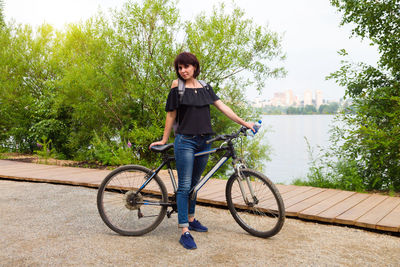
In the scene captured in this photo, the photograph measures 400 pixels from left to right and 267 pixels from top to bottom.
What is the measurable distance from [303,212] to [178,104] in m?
2.07

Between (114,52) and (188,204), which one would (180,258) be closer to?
(188,204)

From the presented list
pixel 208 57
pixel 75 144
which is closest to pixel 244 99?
pixel 208 57

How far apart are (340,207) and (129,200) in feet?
8.51

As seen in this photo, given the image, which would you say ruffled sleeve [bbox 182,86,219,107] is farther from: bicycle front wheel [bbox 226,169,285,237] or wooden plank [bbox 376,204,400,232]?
wooden plank [bbox 376,204,400,232]

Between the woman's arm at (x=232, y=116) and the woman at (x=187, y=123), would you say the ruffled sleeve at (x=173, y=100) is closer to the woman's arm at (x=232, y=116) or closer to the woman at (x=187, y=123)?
the woman at (x=187, y=123)

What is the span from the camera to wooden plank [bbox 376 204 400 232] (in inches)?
163

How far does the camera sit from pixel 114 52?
895 centimetres

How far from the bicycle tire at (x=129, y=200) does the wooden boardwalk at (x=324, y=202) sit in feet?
4.06

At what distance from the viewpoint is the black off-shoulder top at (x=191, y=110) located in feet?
12.3

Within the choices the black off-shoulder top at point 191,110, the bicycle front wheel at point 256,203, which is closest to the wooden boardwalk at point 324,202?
the bicycle front wheel at point 256,203

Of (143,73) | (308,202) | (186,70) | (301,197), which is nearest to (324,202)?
(308,202)

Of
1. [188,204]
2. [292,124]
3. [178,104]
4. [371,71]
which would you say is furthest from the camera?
[292,124]

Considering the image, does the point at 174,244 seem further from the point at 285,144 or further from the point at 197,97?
the point at 285,144

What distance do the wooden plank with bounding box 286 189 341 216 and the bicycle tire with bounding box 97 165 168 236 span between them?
1.58 meters
